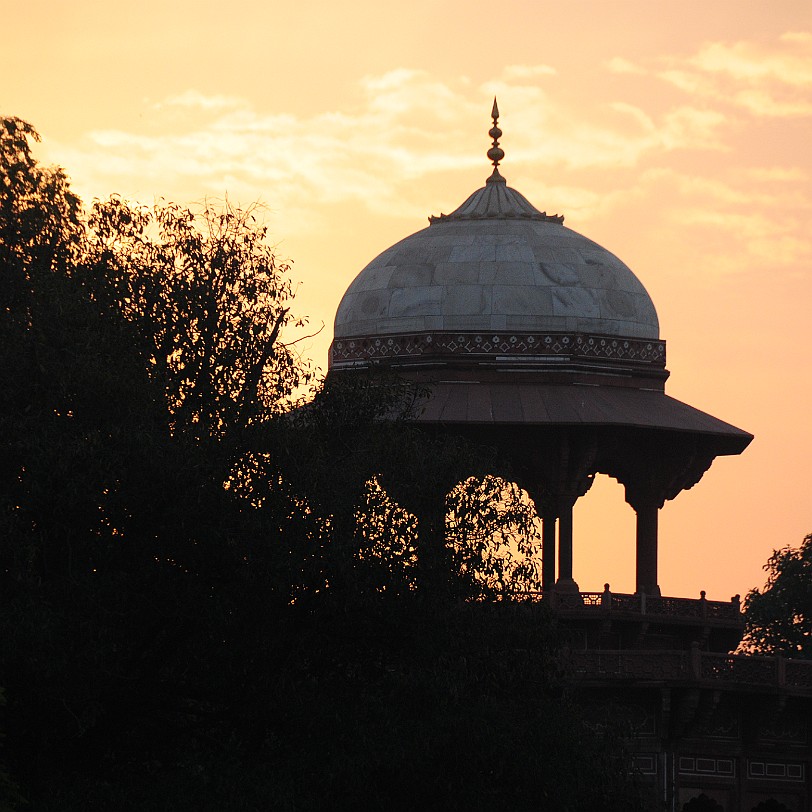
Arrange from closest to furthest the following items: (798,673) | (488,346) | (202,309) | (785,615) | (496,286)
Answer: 1. (202,309)
2. (798,673)
3. (488,346)
4. (496,286)
5. (785,615)

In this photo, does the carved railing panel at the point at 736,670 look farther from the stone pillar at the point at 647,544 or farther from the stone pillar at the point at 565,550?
the stone pillar at the point at 647,544

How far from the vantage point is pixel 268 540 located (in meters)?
34.6

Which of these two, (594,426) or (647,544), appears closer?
(594,426)

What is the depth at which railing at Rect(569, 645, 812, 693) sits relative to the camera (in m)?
47.9

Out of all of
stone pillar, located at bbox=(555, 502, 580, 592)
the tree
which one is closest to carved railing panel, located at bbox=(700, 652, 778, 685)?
stone pillar, located at bbox=(555, 502, 580, 592)

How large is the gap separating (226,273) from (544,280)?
15.3 meters

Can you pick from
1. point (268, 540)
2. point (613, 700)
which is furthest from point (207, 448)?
point (613, 700)

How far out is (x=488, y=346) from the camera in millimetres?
51719

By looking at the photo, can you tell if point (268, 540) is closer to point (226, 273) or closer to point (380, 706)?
point (380, 706)

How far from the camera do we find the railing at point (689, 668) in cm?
4791

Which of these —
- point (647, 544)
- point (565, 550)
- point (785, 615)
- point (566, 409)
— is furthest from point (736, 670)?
point (785, 615)

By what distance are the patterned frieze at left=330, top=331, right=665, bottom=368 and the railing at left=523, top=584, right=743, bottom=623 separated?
15.7ft

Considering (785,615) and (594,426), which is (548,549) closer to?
(594,426)

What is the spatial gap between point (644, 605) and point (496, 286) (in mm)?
6880
